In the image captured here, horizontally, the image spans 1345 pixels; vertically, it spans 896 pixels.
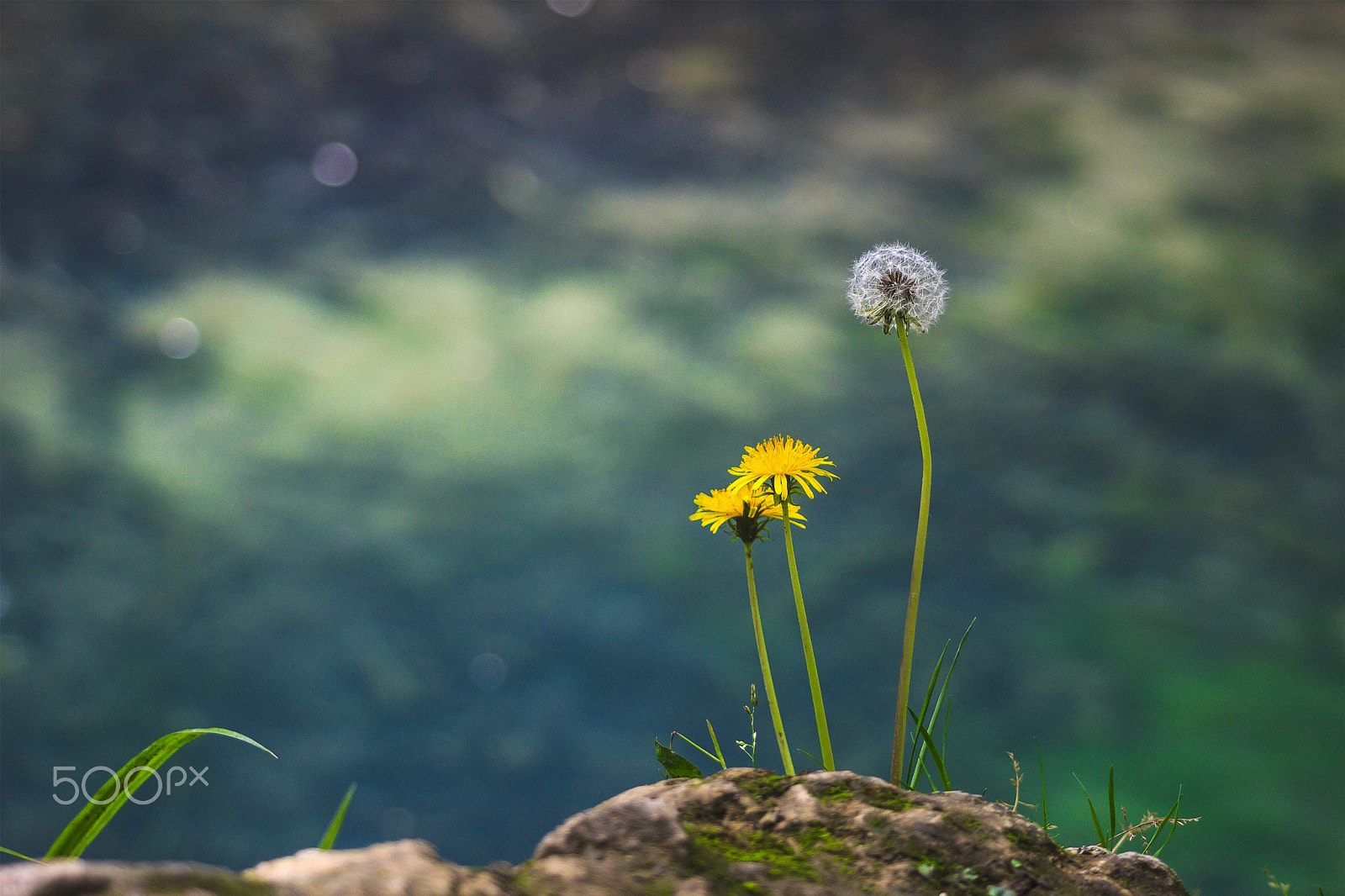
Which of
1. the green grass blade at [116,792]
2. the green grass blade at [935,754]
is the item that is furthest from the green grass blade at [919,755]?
the green grass blade at [116,792]

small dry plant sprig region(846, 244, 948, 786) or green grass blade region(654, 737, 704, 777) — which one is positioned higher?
small dry plant sprig region(846, 244, 948, 786)

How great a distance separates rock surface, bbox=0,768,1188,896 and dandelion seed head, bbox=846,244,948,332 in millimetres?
1789

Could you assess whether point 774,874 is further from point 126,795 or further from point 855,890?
point 126,795

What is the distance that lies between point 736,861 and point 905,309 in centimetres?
Result: 215

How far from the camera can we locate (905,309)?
3.08 m

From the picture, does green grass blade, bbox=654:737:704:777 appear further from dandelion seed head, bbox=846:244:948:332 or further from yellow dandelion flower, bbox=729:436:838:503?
dandelion seed head, bbox=846:244:948:332

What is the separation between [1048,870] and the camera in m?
2.16

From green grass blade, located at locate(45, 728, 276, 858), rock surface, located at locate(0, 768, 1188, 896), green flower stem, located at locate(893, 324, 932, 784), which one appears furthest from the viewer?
green flower stem, located at locate(893, 324, 932, 784)

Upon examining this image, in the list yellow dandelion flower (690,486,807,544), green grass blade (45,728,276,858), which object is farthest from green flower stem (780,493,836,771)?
green grass blade (45,728,276,858)

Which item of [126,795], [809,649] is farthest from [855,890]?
[126,795]

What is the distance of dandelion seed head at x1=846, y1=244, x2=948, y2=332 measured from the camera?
309 centimetres

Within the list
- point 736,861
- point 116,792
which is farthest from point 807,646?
point 116,792

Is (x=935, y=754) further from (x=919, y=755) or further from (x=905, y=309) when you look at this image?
(x=905, y=309)

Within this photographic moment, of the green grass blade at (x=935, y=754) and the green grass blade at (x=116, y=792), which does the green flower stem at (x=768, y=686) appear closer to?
the green grass blade at (x=935, y=754)
